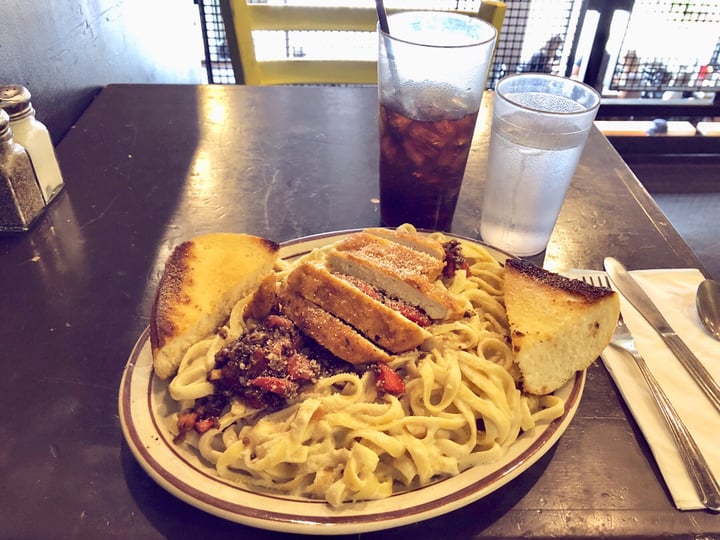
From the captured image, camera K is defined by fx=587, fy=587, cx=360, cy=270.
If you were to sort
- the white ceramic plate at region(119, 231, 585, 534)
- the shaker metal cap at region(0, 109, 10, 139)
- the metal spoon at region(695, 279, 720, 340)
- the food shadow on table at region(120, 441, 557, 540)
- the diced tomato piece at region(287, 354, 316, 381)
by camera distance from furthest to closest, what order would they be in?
the shaker metal cap at region(0, 109, 10, 139), the metal spoon at region(695, 279, 720, 340), the diced tomato piece at region(287, 354, 316, 381), the food shadow on table at region(120, 441, 557, 540), the white ceramic plate at region(119, 231, 585, 534)

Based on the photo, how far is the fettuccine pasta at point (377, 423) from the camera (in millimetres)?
1104

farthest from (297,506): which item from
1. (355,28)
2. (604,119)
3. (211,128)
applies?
(604,119)

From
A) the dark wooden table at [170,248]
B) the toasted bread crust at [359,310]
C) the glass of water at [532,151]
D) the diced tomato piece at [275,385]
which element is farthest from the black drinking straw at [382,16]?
the diced tomato piece at [275,385]

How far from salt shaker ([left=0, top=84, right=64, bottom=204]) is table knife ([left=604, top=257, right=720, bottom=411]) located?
1.83 meters

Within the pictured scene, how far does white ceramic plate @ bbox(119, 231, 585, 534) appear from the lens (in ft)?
3.30

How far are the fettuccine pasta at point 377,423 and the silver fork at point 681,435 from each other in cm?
29

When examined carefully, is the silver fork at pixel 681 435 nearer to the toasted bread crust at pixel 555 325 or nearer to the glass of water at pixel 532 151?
the toasted bread crust at pixel 555 325

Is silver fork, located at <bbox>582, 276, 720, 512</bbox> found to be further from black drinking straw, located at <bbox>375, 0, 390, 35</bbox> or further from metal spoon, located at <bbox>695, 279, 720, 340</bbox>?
black drinking straw, located at <bbox>375, 0, 390, 35</bbox>

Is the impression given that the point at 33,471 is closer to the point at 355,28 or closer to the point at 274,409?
the point at 274,409

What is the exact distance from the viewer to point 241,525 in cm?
112

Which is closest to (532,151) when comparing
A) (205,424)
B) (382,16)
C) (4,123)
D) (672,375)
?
(382,16)

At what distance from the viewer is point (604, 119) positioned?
4281 mm

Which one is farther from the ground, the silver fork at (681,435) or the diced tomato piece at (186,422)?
the diced tomato piece at (186,422)

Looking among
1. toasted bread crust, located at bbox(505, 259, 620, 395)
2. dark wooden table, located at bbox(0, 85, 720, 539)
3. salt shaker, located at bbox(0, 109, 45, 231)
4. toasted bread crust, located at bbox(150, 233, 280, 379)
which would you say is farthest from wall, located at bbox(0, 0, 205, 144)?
toasted bread crust, located at bbox(505, 259, 620, 395)
